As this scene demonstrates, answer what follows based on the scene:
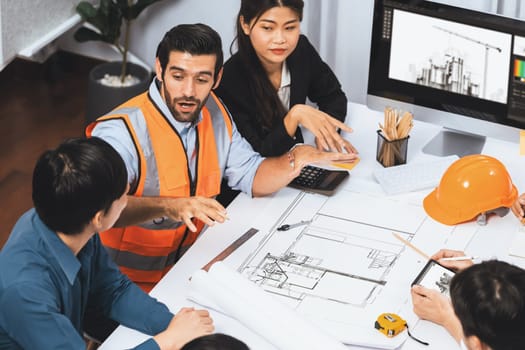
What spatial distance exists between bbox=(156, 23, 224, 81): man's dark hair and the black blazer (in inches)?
13.9

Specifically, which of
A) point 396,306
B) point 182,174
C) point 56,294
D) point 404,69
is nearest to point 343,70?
point 404,69

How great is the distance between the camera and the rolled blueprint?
184 centimetres

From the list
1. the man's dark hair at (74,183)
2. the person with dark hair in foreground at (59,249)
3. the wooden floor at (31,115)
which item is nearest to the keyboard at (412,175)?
the person with dark hair in foreground at (59,249)

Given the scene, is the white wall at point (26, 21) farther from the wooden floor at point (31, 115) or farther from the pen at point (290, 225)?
the pen at point (290, 225)

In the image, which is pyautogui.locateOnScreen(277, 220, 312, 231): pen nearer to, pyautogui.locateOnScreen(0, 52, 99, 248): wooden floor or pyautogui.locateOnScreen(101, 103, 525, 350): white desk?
pyautogui.locateOnScreen(101, 103, 525, 350): white desk

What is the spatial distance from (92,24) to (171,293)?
7.46ft

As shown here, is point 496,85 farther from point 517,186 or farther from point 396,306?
point 396,306

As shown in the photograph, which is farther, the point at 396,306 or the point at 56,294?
the point at 396,306

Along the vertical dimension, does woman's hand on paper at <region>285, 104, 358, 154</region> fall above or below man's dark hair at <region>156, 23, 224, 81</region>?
below

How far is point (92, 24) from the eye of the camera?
4.06 m

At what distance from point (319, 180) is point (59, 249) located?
0.90m

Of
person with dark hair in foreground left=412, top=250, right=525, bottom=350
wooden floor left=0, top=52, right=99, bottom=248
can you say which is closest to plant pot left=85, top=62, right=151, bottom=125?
wooden floor left=0, top=52, right=99, bottom=248

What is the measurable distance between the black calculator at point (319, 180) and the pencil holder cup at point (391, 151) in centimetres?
13

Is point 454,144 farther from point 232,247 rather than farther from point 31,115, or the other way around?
point 31,115
